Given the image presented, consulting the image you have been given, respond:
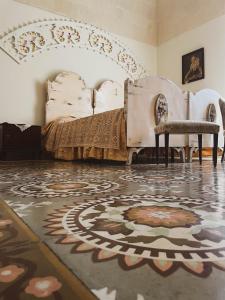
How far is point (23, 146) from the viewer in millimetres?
4055

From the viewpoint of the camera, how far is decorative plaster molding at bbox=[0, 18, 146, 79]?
4.45 meters

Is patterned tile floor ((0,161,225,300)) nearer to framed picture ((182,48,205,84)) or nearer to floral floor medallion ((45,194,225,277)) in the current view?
floral floor medallion ((45,194,225,277))

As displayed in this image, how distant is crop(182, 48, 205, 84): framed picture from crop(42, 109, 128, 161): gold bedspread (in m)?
2.87

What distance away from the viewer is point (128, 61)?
226 inches

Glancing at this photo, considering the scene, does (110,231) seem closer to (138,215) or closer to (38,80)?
(138,215)

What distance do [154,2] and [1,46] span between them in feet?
12.8

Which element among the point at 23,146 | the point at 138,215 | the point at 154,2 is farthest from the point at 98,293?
the point at 154,2

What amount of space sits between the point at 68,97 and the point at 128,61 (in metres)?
1.79

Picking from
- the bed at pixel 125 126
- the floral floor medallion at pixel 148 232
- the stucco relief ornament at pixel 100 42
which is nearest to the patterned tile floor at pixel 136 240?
the floral floor medallion at pixel 148 232

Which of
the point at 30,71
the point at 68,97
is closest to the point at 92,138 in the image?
the point at 68,97

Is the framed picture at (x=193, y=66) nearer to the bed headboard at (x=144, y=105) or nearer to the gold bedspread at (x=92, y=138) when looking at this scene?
the bed headboard at (x=144, y=105)

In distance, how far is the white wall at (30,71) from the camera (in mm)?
4387

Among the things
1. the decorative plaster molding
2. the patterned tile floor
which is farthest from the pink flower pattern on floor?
the decorative plaster molding

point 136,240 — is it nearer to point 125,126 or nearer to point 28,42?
point 125,126
